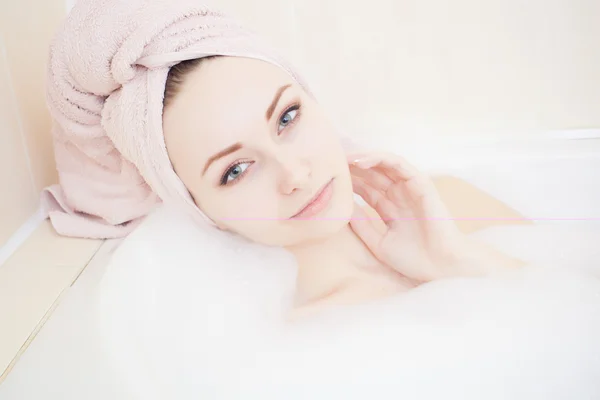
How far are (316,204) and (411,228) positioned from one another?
0.75 ft

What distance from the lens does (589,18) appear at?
129cm

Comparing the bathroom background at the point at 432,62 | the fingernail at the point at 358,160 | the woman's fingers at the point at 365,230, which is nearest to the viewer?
the fingernail at the point at 358,160

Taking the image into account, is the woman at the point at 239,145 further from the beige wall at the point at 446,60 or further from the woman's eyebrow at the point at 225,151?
the beige wall at the point at 446,60

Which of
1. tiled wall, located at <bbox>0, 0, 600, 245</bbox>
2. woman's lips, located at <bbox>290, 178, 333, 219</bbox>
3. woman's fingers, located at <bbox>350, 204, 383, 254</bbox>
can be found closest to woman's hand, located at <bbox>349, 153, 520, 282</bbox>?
woman's fingers, located at <bbox>350, 204, 383, 254</bbox>

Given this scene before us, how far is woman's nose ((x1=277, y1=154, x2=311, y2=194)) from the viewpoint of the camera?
805mm

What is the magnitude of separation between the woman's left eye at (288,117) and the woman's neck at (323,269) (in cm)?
23

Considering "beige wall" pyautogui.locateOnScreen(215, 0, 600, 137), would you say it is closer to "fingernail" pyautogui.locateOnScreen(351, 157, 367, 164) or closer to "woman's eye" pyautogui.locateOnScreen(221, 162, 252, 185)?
"fingernail" pyautogui.locateOnScreen(351, 157, 367, 164)

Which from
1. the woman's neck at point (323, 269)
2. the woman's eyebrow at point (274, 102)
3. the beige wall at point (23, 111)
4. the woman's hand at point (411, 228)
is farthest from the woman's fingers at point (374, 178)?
the beige wall at point (23, 111)

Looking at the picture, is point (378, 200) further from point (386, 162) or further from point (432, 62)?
point (432, 62)

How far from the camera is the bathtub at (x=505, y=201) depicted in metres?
0.80

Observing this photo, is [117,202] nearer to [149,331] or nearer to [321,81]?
[149,331]

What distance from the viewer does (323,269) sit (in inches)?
38.7

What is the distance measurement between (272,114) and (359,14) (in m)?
0.64

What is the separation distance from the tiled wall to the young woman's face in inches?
20.8
